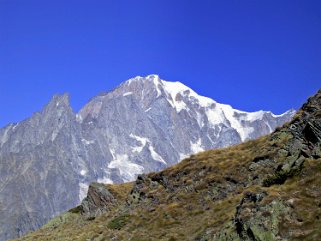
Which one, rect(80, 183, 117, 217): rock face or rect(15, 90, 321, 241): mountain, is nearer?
rect(15, 90, 321, 241): mountain

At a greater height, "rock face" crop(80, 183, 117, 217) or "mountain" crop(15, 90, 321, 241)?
"rock face" crop(80, 183, 117, 217)

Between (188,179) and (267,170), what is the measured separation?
9.86m

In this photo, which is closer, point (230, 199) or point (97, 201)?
point (230, 199)

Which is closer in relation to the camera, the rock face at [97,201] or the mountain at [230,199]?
the mountain at [230,199]

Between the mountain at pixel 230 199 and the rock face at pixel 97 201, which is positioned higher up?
the rock face at pixel 97 201

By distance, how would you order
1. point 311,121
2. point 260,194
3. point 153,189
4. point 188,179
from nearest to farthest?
point 260,194 < point 311,121 < point 188,179 < point 153,189

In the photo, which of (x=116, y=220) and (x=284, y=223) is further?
(x=116, y=220)

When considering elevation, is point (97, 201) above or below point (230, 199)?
above

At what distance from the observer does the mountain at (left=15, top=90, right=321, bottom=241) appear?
2528cm

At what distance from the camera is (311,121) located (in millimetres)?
35469

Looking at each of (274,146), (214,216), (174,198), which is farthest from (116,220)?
(274,146)

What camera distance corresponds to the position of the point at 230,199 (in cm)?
3878

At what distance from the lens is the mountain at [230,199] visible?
25.3 meters

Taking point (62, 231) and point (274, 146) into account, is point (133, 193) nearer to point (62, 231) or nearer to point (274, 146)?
point (62, 231)
